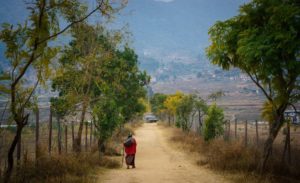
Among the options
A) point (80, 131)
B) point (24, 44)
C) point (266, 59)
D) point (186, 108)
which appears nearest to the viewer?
point (24, 44)

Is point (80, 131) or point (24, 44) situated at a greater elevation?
point (24, 44)

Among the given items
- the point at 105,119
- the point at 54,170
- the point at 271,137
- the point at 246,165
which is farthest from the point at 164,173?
the point at 105,119

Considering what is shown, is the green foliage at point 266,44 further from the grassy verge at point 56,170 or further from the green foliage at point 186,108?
the green foliage at point 186,108

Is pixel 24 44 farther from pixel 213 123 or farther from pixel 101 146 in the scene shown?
pixel 213 123

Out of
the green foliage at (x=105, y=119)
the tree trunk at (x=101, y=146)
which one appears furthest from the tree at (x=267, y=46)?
the tree trunk at (x=101, y=146)

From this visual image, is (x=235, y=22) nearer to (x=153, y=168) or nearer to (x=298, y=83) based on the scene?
(x=298, y=83)

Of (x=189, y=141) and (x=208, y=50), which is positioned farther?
(x=189, y=141)

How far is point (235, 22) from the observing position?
13.4 meters

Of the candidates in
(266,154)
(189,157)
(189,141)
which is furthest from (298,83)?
(189,141)

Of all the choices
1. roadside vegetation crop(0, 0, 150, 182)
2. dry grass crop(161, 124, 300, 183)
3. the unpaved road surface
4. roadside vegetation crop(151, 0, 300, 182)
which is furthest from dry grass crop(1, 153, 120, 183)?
roadside vegetation crop(151, 0, 300, 182)

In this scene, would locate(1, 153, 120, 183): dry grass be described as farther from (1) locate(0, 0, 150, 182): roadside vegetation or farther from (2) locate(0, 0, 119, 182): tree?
(2) locate(0, 0, 119, 182): tree

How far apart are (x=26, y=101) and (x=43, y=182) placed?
9.04 feet

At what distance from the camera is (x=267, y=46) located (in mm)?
11289

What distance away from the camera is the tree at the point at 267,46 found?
36.7ft
